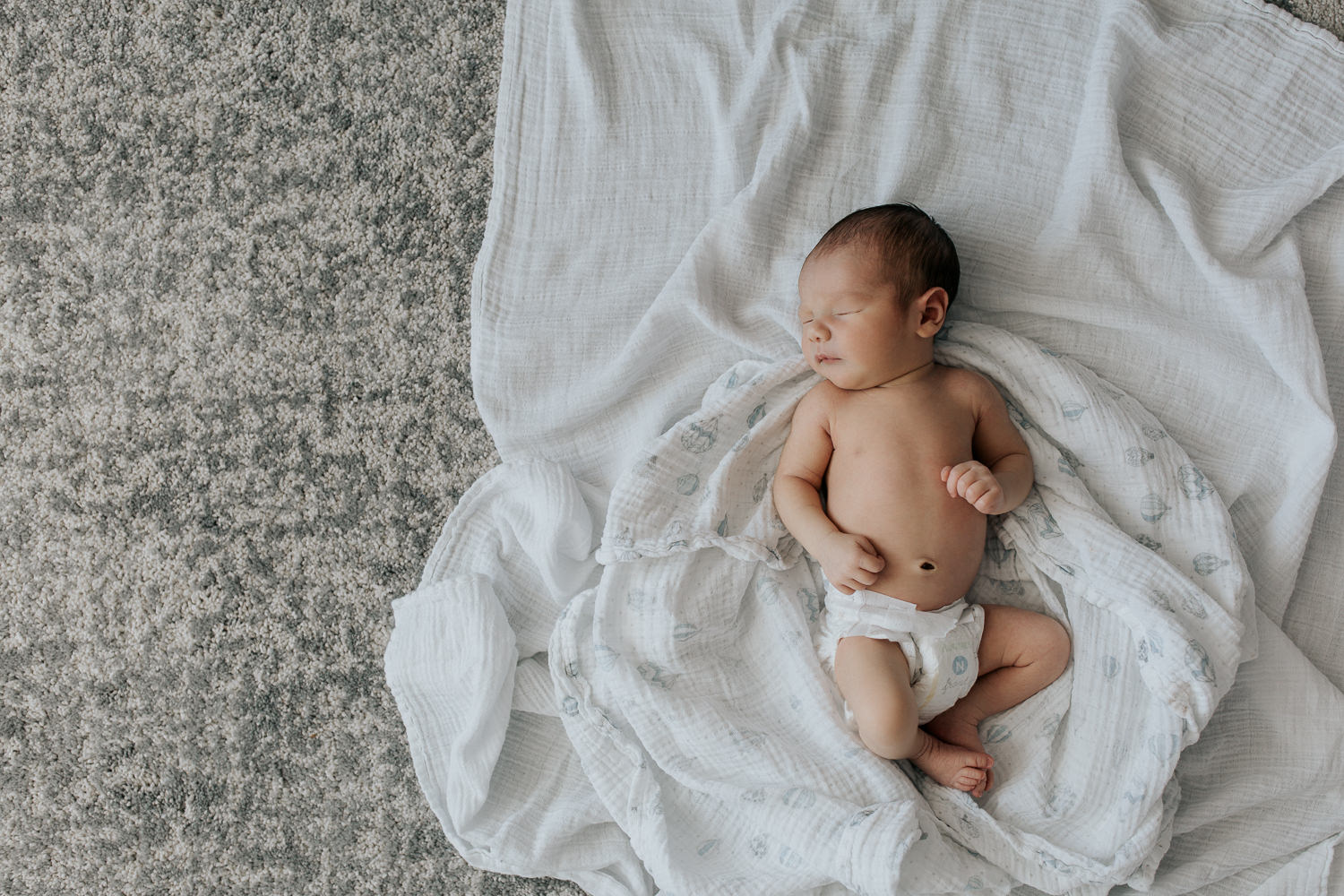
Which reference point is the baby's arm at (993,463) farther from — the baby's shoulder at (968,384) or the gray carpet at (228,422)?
the gray carpet at (228,422)

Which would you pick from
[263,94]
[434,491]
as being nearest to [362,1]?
[263,94]

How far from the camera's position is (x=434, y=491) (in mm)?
1232

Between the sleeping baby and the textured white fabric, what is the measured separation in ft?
0.27

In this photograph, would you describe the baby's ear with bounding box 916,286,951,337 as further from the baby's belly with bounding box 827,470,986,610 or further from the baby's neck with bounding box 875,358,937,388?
the baby's belly with bounding box 827,470,986,610

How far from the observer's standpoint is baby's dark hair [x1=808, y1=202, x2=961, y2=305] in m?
1.01

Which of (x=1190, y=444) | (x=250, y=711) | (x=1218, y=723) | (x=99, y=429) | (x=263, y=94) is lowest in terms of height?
(x=250, y=711)

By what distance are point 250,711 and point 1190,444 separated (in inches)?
46.7

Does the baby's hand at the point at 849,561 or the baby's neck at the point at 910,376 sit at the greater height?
the baby's neck at the point at 910,376

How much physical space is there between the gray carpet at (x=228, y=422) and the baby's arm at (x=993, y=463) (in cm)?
60

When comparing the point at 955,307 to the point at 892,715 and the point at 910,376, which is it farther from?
the point at 892,715

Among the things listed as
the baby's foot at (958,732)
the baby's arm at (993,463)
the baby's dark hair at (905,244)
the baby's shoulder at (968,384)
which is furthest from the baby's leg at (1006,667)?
the baby's dark hair at (905,244)

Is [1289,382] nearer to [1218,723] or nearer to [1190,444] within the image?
[1190,444]

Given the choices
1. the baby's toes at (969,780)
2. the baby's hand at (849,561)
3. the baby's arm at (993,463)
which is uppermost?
the baby's arm at (993,463)

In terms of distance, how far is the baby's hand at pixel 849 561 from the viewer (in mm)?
1018
